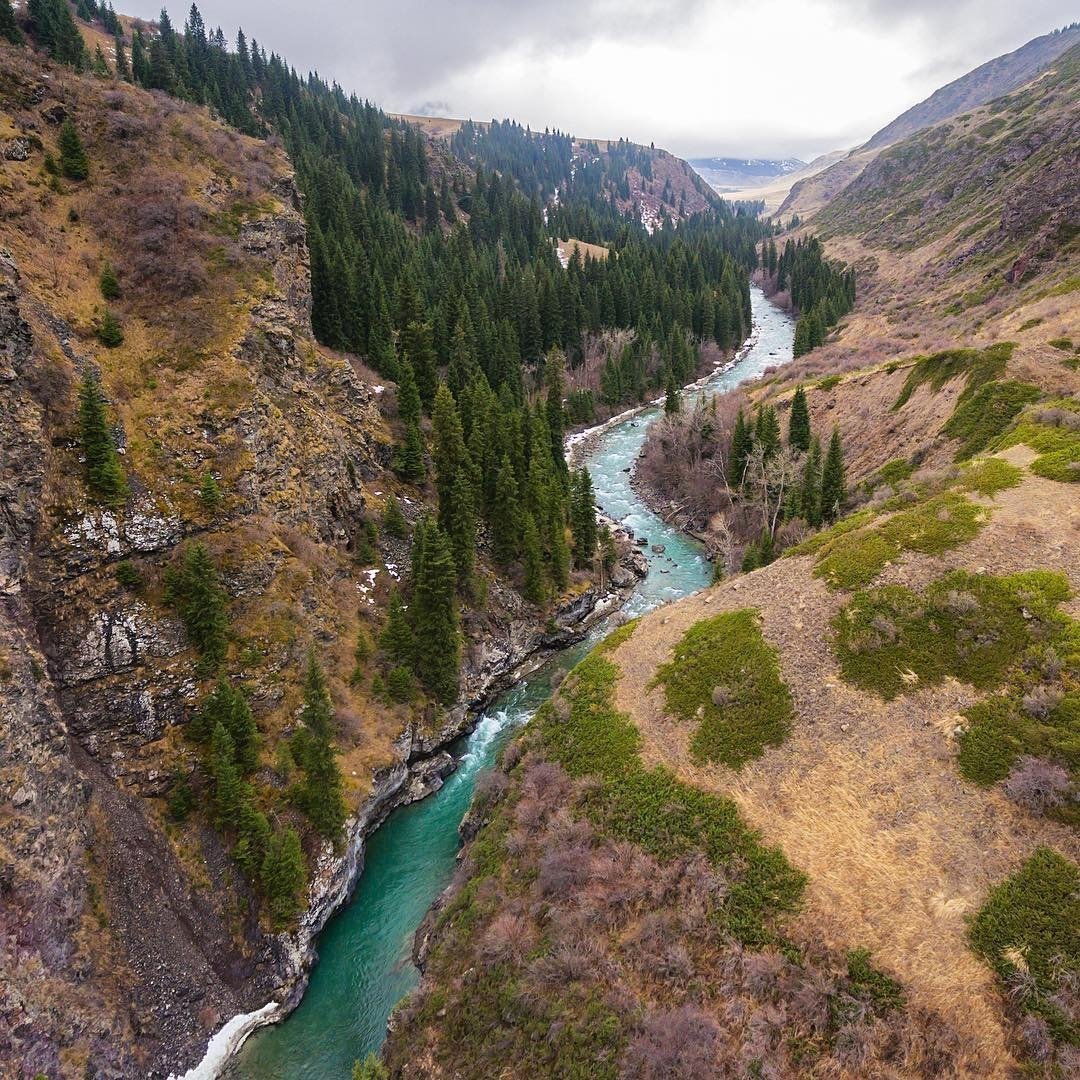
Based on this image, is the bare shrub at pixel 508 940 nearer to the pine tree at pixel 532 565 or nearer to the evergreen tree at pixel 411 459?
the pine tree at pixel 532 565

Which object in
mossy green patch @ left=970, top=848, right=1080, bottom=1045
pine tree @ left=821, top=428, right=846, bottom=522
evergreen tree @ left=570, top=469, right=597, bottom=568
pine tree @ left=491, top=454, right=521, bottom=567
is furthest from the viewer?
evergreen tree @ left=570, top=469, right=597, bottom=568

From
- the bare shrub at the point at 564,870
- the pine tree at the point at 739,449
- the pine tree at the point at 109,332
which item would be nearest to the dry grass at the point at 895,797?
the bare shrub at the point at 564,870

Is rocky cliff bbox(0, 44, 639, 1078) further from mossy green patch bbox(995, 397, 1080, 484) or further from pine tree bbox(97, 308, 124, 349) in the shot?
mossy green patch bbox(995, 397, 1080, 484)

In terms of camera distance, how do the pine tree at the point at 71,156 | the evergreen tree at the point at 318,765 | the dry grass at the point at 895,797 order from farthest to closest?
the pine tree at the point at 71,156 < the evergreen tree at the point at 318,765 < the dry grass at the point at 895,797

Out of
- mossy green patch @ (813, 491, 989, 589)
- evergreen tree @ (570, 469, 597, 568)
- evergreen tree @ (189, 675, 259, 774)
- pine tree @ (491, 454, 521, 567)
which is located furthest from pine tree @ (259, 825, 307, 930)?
evergreen tree @ (570, 469, 597, 568)

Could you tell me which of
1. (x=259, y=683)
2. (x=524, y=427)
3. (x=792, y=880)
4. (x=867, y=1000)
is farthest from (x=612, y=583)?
(x=867, y=1000)

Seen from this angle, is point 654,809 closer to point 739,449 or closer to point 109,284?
point 109,284
